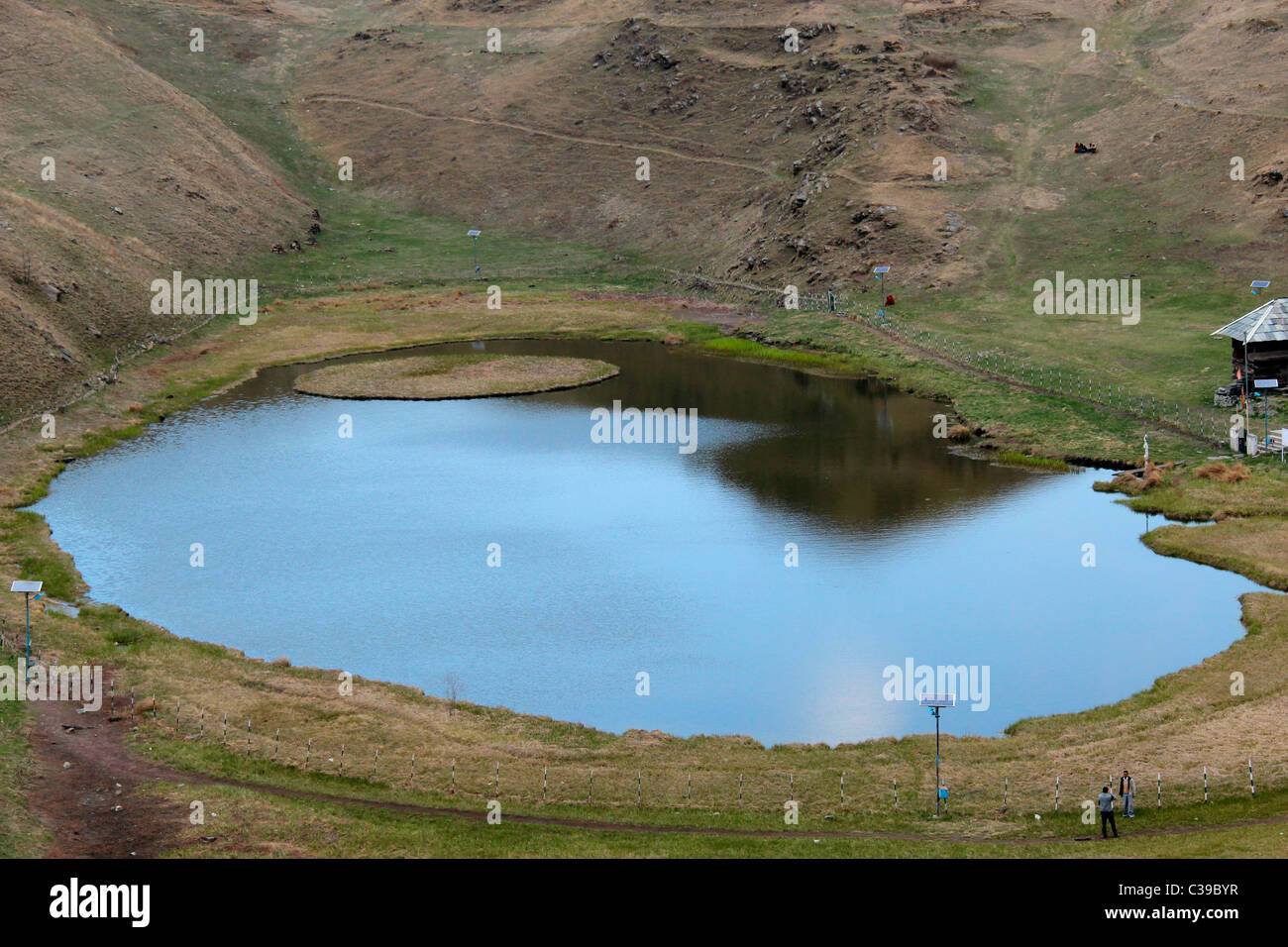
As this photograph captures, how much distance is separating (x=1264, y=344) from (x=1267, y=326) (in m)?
1.14

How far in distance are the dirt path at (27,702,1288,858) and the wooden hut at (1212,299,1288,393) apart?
4646 centimetres

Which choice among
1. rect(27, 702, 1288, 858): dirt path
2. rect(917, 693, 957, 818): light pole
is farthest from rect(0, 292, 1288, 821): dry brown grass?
rect(27, 702, 1288, 858): dirt path

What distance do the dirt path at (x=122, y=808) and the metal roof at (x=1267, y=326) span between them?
46.4 meters

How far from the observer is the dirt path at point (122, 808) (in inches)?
1448

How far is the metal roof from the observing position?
252 ft

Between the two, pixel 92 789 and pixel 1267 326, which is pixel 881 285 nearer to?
pixel 1267 326

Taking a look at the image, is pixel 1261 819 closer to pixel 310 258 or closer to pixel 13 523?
pixel 13 523

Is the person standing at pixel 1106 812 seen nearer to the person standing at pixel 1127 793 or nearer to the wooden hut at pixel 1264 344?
the person standing at pixel 1127 793

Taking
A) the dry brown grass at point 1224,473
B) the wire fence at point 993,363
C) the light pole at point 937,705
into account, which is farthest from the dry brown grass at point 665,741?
the wire fence at point 993,363

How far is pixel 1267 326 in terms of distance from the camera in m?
77.2

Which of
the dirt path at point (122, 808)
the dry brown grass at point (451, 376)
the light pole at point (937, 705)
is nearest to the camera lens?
the dirt path at point (122, 808)

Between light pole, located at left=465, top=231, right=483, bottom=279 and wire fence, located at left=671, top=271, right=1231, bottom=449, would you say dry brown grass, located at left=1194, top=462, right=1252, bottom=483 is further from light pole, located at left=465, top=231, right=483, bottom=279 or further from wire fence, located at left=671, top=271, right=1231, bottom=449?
light pole, located at left=465, top=231, right=483, bottom=279

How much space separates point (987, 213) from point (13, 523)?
3114 inches
